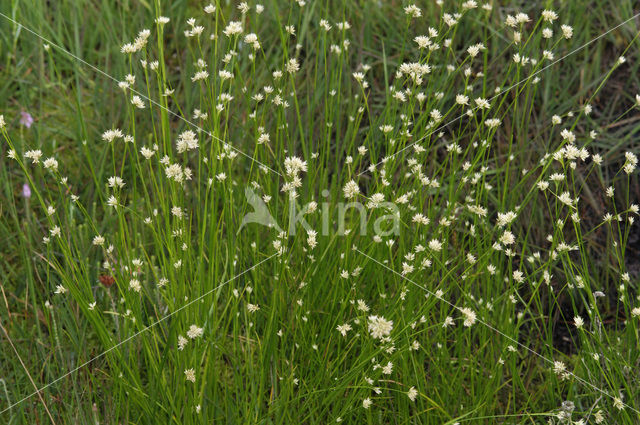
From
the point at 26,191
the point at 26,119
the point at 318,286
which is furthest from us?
the point at 26,119

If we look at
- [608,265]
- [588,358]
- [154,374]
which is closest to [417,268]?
[588,358]

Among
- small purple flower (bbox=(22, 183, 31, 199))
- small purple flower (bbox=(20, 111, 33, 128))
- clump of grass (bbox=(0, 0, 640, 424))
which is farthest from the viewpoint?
small purple flower (bbox=(20, 111, 33, 128))

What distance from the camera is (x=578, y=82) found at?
3381 millimetres

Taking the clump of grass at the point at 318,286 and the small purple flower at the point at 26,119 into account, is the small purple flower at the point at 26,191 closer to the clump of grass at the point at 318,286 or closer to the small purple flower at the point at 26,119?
the clump of grass at the point at 318,286

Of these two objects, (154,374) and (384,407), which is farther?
(384,407)

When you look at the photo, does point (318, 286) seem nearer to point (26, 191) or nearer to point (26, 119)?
point (26, 191)

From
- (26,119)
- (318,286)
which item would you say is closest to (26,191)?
(26,119)

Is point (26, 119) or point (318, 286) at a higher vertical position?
point (26, 119)

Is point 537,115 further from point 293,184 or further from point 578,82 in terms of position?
point 293,184

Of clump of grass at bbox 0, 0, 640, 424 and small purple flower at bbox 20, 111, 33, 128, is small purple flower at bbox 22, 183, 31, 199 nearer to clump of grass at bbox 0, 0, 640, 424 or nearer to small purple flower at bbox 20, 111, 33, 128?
clump of grass at bbox 0, 0, 640, 424

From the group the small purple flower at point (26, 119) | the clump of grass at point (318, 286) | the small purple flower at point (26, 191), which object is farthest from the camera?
the small purple flower at point (26, 119)

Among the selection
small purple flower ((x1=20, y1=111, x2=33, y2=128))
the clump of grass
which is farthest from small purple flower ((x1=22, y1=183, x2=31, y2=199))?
small purple flower ((x1=20, y1=111, x2=33, y2=128))

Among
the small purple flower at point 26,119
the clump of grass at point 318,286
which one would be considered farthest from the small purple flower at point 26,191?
the small purple flower at point 26,119

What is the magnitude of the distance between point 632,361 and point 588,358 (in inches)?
5.3
